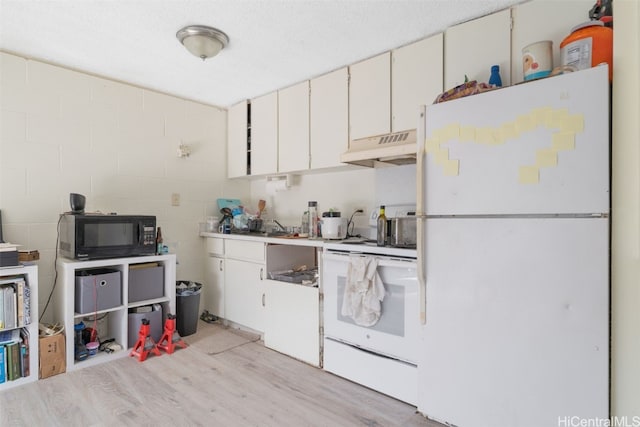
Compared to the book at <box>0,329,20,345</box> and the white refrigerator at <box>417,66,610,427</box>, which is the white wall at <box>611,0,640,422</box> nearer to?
the white refrigerator at <box>417,66,610,427</box>

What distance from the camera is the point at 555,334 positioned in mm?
1380

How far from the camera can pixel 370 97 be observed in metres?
2.51

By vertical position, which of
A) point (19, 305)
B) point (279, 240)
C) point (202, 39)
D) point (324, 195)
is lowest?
point (19, 305)

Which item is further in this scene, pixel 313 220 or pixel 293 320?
pixel 313 220

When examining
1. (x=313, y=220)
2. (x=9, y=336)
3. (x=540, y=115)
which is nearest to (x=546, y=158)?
(x=540, y=115)

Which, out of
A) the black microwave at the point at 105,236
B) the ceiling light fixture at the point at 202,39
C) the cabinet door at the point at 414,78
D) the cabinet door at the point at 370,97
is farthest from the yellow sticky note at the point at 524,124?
the black microwave at the point at 105,236

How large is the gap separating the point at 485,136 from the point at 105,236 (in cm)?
264

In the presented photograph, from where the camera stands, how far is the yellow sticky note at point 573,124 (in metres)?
1.33

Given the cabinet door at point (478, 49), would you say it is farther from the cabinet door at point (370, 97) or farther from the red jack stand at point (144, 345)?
the red jack stand at point (144, 345)

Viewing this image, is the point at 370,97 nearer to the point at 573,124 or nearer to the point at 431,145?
the point at 431,145

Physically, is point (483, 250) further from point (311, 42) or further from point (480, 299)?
point (311, 42)

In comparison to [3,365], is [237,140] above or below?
above

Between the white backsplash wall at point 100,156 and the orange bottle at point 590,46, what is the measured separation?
3.18 metres

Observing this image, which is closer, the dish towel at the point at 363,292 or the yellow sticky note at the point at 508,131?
the yellow sticky note at the point at 508,131
